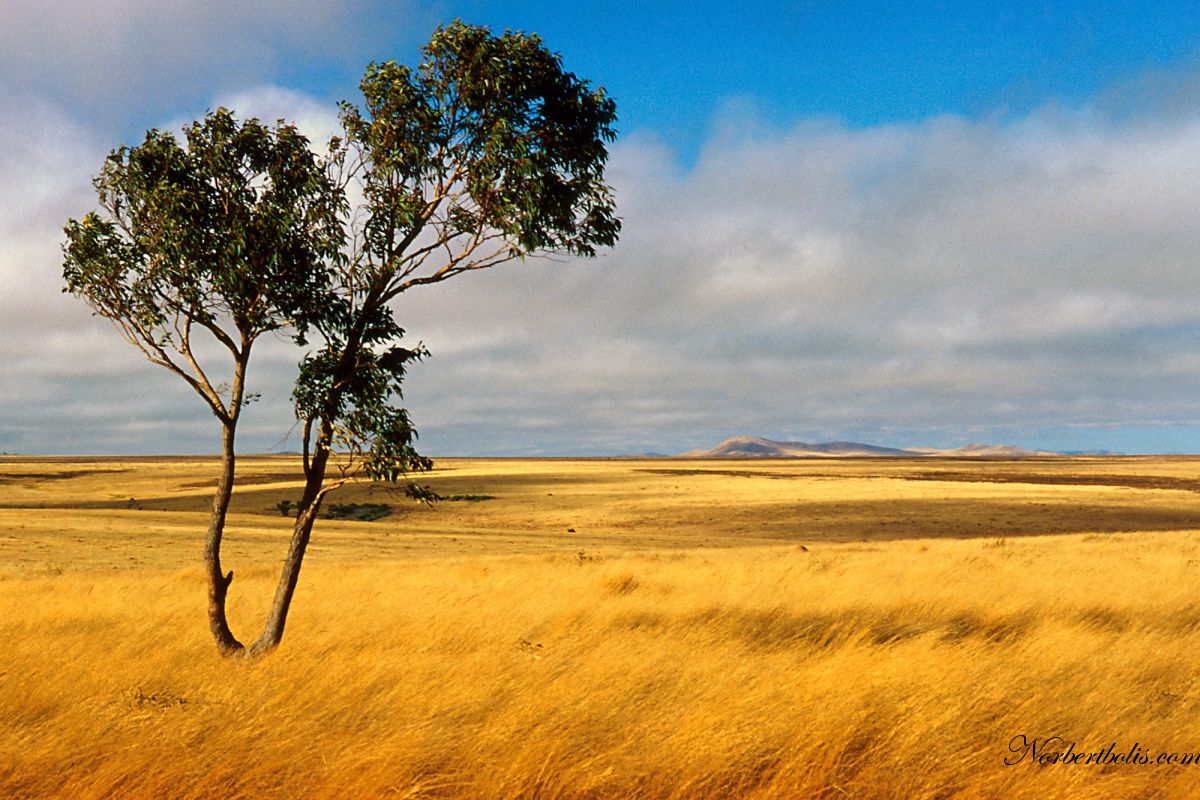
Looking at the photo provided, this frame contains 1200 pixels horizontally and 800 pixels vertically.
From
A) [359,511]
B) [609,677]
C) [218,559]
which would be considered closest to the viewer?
[609,677]

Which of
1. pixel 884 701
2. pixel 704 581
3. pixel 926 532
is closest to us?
pixel 884 701

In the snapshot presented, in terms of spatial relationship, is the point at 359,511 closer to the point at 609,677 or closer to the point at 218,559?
the point at 218,559

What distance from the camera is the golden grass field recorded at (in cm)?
671

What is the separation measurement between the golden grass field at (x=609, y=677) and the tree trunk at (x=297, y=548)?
38cm

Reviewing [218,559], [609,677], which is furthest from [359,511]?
[609,677]

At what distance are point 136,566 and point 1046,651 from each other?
2442 cm

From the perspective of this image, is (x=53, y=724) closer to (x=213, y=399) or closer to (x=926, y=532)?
(x=213, y=399)

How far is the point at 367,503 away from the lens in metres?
58.6

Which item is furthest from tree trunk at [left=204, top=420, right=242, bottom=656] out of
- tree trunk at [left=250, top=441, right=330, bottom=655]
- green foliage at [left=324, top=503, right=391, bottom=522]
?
green foliage at [left=324, top=503, right=391, bottom=522]

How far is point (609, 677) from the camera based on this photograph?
1009 cm

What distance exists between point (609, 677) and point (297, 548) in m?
4.88

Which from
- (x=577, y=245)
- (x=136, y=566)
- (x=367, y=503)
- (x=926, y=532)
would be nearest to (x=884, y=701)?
(x=577, y=245)

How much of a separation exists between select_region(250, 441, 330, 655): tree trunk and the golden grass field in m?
0.38

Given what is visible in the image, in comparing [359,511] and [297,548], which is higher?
[297,548]
